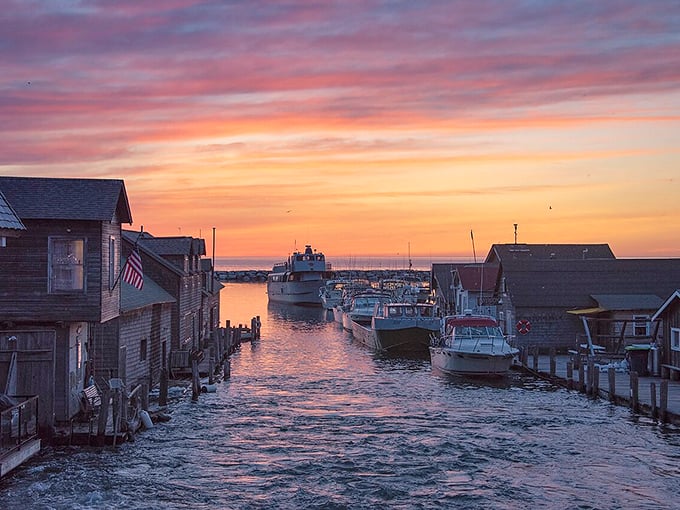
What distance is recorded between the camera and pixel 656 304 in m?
54.1

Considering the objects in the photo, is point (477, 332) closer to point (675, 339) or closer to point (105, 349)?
point (675, 339)

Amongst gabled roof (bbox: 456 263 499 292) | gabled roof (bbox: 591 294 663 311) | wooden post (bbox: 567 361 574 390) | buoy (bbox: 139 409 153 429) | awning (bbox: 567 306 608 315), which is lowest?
buoy (bbox: 139 409 153 429)

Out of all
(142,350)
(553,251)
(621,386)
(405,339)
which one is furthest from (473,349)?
(553,251)

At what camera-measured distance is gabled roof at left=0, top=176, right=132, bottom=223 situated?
28141mm

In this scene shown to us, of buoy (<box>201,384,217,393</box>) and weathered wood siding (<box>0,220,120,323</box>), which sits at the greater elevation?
weathered wood siding (<box>0,220,120,323</box>)

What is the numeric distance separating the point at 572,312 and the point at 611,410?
2000 centimetres

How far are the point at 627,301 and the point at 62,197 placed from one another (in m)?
38.0

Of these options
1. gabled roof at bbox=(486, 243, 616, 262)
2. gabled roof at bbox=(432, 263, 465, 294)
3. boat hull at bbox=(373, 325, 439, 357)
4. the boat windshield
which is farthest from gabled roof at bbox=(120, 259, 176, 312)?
gabled roof at bbox=(432, 263, 465, 294)

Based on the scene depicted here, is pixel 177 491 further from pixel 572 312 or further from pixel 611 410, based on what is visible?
pixel 572 312

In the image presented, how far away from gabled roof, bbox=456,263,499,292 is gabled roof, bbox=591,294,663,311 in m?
14.4

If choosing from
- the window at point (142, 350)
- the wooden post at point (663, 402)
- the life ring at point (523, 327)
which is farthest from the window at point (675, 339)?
the window at point (142, 350)

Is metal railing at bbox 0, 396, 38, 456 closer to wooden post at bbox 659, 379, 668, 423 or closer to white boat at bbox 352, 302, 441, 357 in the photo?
wooden post at bbox 659, 379, 668, 423

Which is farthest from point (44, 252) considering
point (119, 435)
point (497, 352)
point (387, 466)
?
point (497, 352)

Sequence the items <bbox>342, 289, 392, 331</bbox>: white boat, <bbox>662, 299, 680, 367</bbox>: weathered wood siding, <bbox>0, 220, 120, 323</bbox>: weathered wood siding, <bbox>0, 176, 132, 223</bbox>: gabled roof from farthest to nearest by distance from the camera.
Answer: <bbox>342, 289, 392, 331</bbox>: white boat
<bbox>662, 299, 680, 367</bbox>: weathered wood siding
<bbox>0, 176, 132, 223</bbox>: gabled roof
<bbox>0, 220, 120, 323</bbox>: weathered wood siding
